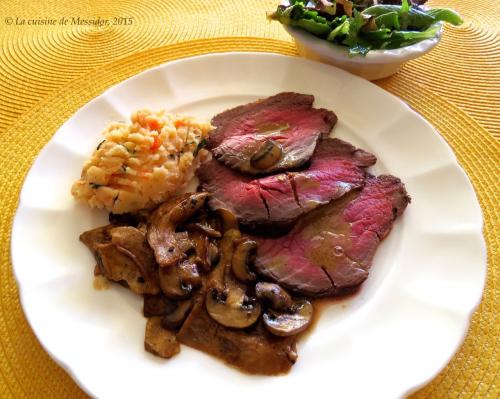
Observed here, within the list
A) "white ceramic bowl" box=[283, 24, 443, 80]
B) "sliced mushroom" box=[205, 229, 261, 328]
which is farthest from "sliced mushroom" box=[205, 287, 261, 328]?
"white ceramic bowl" box=[283, 24, 443, 80]

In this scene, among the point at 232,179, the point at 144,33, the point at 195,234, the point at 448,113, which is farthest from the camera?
the point at 144,33

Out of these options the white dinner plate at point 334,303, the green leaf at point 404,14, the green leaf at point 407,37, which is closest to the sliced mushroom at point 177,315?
the white dinner plate at point 334,303

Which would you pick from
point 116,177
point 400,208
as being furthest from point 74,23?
point 400,208

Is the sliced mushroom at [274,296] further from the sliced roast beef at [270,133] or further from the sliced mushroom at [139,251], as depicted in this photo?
the sliced roast beef at [270,133]

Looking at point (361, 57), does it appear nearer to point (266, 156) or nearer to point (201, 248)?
point (266, 156)

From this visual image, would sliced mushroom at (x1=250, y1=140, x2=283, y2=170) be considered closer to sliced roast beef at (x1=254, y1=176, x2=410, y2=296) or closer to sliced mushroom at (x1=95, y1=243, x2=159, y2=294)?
sliced roast beef at (x1=254, y1=176, x2=410, y2=296)

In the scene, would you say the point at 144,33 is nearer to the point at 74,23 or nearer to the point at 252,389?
the point at 74,23
